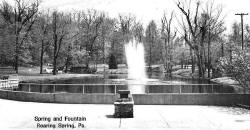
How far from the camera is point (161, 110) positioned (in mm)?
16656

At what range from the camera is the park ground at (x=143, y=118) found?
40.3 ft

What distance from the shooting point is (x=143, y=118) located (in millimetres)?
13977

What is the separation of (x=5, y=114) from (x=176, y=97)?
33.6ft

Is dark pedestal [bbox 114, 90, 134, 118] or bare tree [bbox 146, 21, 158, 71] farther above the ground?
bare tree [bbox 146, 21, 158, 71]

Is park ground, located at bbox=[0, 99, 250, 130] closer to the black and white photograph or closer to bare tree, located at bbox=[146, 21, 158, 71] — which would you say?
the black and white photograph

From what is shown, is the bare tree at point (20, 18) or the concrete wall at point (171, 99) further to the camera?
the bare tree at point (20, 18)

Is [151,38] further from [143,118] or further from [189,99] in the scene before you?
[143,118]

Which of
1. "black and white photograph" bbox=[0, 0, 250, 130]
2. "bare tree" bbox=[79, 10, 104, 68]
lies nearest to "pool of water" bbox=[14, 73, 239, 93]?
"black and white photograph" bbox=[0, 0, 250, 130]

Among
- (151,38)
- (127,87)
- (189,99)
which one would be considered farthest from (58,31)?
(189,99)

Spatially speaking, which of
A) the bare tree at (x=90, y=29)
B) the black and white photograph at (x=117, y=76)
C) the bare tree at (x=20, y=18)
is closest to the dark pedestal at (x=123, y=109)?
the black and white photograph at (x=117, y=76)

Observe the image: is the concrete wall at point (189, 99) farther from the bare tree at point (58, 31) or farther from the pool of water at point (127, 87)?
the bare tree at point (58, 31)

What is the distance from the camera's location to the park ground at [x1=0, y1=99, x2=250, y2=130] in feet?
40.3

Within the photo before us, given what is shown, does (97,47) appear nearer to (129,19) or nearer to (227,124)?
(129,19)

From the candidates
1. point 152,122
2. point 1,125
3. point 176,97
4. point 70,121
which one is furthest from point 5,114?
point 176,97
